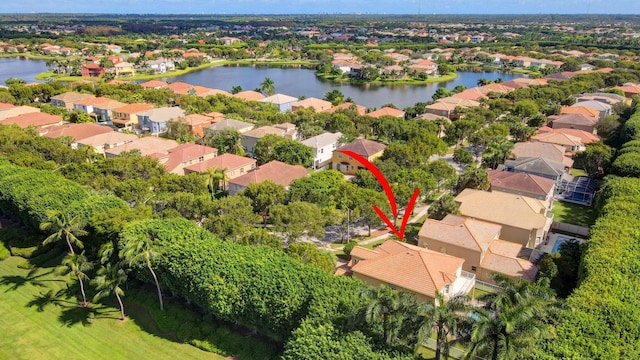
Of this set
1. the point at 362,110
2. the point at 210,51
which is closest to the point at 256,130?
the point at 362,110

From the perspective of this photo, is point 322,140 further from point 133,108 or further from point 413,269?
point 133,108

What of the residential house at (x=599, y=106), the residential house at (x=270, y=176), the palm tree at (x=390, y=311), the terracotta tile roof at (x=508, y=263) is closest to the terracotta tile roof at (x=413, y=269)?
the terracotta tile roof at (x=508, y=263)

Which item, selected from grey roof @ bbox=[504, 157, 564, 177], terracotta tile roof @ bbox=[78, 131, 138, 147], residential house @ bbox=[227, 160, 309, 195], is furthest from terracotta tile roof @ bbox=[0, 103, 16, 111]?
grey roof @ bbox=[504, 157, 564, 177]

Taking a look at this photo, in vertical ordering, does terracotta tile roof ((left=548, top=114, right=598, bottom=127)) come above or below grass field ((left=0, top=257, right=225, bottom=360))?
above

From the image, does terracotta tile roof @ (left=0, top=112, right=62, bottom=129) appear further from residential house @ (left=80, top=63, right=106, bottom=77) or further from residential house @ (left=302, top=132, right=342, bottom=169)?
residential house @ (left=80, top=63, right=106, bottom=77)

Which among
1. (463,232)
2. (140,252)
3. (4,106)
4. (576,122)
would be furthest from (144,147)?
(576,122)

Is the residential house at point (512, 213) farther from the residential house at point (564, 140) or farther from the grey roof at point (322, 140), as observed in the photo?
the residential house at point (564, 140)

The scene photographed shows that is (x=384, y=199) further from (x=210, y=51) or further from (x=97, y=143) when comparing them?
(x=210, y=51)
